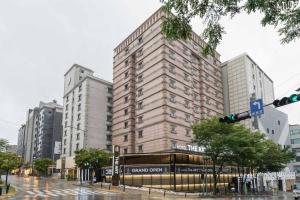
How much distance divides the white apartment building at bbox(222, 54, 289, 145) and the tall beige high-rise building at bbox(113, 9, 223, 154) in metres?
5.14

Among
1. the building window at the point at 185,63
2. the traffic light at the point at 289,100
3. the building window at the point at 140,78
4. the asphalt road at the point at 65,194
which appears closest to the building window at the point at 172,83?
the building window at the point at 185,63

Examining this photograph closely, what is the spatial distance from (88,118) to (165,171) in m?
32.1

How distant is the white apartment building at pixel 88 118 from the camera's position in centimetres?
7806

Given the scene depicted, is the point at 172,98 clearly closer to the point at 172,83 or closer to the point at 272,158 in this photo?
the point at 172,83

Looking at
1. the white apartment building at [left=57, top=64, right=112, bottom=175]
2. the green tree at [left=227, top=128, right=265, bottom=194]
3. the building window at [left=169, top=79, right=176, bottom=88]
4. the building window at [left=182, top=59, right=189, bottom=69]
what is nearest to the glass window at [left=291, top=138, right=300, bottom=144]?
the building window at [left=182, top=59, right=189, bottom=69]

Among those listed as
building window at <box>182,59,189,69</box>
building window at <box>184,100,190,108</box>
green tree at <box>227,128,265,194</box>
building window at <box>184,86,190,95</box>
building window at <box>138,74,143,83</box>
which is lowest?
green tree at <box>227,128,265,194</box>

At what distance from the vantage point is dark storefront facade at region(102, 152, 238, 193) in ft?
171

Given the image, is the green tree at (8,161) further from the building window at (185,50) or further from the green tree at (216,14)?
the green tree at (216,14)

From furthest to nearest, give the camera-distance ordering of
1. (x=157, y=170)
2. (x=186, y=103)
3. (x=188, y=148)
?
(x=186, y=103) < (x=188, y=148) < (x=157, y=170)

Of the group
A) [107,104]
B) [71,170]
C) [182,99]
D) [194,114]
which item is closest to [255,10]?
[182,99]

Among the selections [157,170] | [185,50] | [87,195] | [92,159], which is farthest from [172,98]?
[87,195]

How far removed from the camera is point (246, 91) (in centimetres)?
8262

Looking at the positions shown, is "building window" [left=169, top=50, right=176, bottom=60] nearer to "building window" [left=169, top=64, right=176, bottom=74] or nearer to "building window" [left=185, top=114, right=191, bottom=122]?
"building window" [left=169, top=64, right=176, bottom=74]

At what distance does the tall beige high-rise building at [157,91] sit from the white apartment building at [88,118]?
18.4 feet
